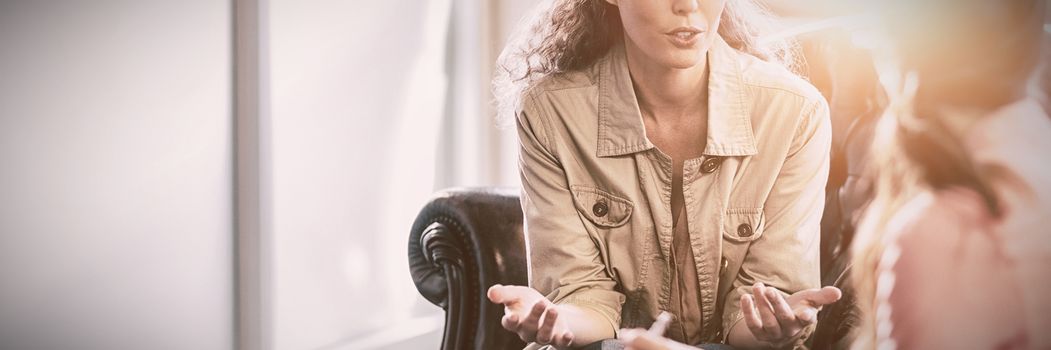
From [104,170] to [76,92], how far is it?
12 centimetres

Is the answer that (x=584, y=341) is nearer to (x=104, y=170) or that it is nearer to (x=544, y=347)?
(x=544, y=347)

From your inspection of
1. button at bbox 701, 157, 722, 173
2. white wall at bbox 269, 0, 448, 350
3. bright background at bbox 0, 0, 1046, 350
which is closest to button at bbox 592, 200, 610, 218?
button at bbox 701, 157, 722, 173

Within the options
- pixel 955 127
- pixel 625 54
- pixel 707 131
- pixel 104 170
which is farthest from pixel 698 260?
pixel 104 170

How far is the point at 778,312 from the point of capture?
39.1 inches

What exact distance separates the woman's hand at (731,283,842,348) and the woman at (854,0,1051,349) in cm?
26

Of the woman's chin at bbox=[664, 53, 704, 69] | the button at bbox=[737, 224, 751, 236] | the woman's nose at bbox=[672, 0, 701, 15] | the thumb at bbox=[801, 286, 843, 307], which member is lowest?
the thumb at bbox=[801, 286, 843, 307]

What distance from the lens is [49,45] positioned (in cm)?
131

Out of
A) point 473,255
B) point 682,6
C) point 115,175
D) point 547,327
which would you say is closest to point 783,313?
point 547,327

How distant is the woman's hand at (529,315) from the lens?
98 centimetres

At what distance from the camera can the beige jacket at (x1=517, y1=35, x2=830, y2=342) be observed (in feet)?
→ 3.62

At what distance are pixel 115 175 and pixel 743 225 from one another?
0.89 metres

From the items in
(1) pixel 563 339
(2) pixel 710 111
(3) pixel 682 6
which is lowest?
(1) pixel 563 339

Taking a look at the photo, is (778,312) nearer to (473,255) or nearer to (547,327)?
(547,327)

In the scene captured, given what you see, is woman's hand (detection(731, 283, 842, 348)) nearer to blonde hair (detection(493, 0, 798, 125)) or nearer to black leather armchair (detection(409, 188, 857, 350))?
blonde hair (detection(493, 0, 798, 125))
